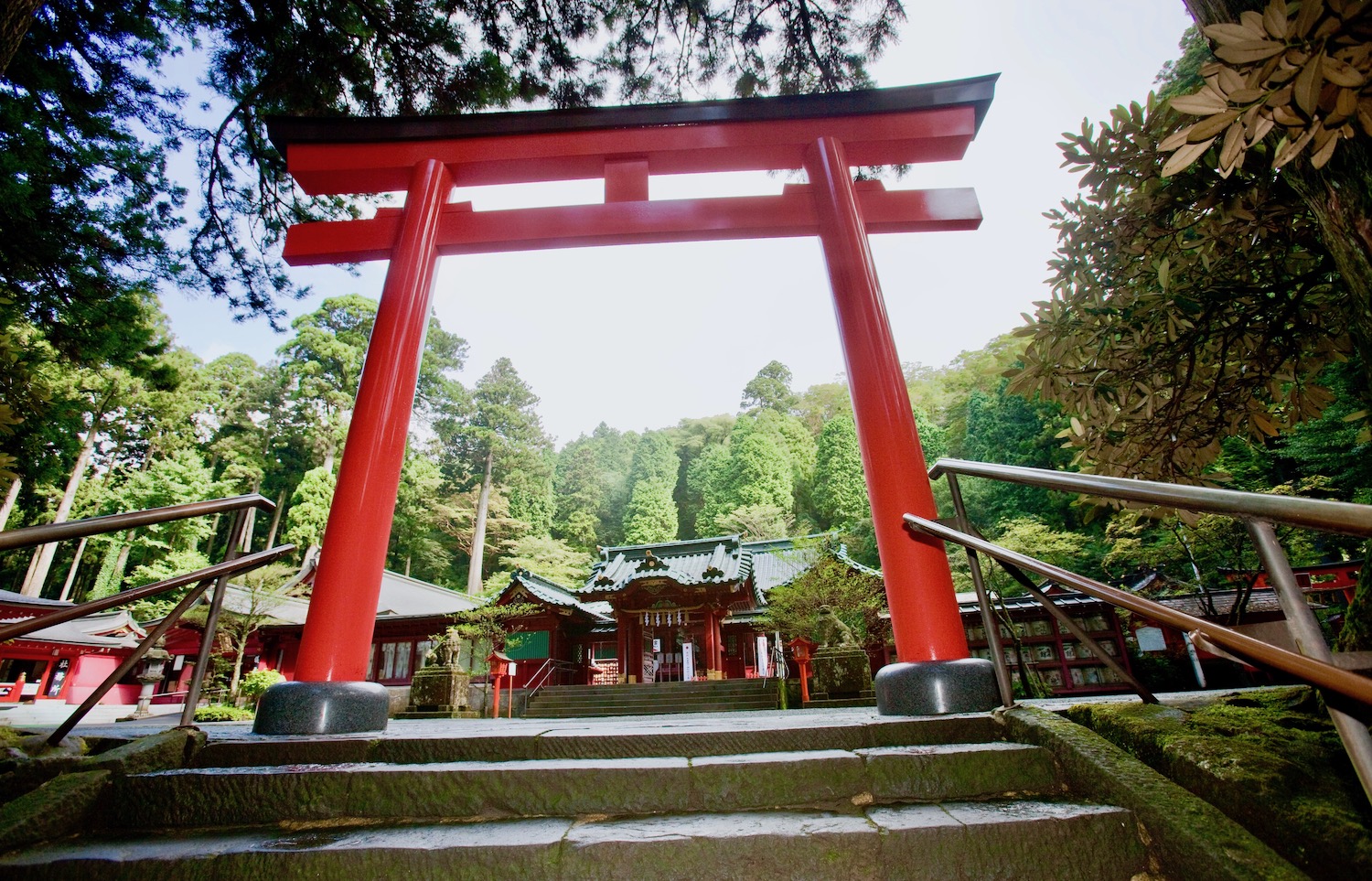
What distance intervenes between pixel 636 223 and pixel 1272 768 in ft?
13.3

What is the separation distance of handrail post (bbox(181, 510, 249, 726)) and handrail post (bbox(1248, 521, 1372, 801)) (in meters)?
3.16

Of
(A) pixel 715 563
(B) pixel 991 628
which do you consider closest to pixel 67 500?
(A) pixel 715 563

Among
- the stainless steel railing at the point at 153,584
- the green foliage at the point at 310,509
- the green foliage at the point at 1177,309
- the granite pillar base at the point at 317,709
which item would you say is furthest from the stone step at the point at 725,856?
the green foliage at the point at 310,509

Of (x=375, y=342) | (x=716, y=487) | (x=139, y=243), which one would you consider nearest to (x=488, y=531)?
(x=716, y=487)

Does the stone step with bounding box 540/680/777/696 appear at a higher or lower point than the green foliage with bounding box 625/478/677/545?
lower

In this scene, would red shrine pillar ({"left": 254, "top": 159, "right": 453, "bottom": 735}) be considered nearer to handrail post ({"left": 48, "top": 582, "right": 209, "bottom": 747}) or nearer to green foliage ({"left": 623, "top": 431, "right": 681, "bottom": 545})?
handrail post ({"left": 48, "top": 582, "right": 209, "bottom": 747})

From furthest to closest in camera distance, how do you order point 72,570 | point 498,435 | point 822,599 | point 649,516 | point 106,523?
point 649,516 → point 498,435 → point 72,570 → point 822,599 → point 106,523

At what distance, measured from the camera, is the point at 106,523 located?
1913 mm

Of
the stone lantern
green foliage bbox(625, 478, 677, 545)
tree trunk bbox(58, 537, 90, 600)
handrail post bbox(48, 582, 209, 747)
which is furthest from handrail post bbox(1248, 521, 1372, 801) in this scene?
tree trunk bbox(58, 537, 90, 600)

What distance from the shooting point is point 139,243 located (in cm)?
507

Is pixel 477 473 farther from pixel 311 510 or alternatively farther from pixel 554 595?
pixel 554 595

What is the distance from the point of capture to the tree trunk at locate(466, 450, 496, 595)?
26125 millimetres

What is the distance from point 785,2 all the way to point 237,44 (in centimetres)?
502

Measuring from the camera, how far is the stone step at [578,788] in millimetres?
1732
